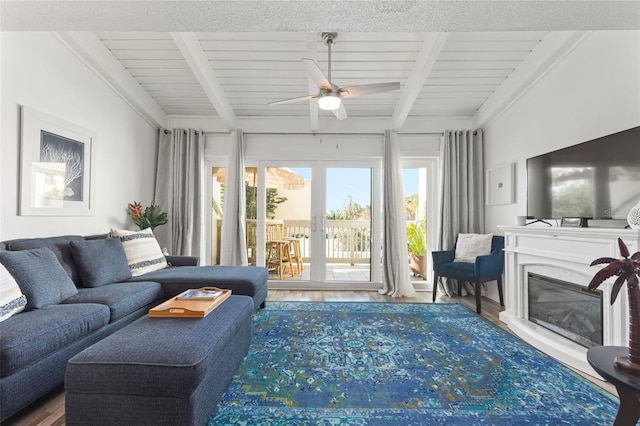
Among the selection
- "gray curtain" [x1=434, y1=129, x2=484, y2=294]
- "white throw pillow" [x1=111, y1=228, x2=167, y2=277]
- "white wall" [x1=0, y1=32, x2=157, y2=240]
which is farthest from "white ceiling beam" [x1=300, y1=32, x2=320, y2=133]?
"white throw pillow" [x1=111, y1=228, x2=167, y2=277]

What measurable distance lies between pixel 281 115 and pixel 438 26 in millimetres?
2814

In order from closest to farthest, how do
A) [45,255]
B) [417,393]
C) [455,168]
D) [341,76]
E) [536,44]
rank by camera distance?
[417,393] → [45,255] → [536,44] → [341,76] → [455,168]

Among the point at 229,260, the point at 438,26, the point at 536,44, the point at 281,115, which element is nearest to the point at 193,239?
the point at 229,260

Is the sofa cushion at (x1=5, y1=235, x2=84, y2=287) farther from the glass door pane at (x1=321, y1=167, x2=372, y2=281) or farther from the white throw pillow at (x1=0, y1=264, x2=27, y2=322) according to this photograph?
the glass door pane at (x1=321, y1=167, x2=372, y2=281)

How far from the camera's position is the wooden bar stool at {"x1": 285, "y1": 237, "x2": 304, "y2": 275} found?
15.1 ft

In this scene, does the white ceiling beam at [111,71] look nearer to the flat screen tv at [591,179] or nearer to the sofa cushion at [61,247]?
the sofa cushion at [61,247]

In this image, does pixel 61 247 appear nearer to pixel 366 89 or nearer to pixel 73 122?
pixel 73 122

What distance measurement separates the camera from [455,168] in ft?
13.8

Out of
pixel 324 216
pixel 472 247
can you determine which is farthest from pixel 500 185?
pixel 324 216

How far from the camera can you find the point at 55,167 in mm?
2650

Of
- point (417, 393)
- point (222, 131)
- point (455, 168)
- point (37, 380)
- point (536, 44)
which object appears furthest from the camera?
point (222, 131)

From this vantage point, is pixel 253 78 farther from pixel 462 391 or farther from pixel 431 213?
pixel 462 391

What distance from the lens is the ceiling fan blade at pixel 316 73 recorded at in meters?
2.30

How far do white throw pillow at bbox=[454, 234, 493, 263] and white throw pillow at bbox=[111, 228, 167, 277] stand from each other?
353 cm
